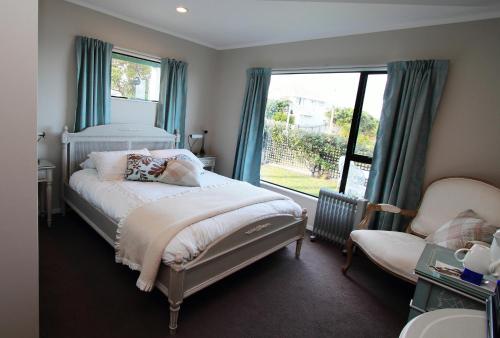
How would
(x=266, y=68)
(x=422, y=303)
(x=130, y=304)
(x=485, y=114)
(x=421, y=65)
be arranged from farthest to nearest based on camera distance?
(x=266, y=68)
(x=421, y=65)
(x=485, y=114)
(x=130, y=304)
(x=422, y=303)

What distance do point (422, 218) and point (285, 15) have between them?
2359 millimetres

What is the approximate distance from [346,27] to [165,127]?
258 cm

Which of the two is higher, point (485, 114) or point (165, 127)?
point (485, 114)

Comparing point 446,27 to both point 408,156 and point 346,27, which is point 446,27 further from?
point 408,156

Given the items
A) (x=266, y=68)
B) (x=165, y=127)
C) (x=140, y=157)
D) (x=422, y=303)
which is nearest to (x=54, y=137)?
(x=140, y=157)

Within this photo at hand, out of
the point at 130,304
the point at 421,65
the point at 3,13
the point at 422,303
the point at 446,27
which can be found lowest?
the point at 130,304

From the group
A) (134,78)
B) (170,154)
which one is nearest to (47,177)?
(170,154)

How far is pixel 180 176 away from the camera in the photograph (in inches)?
114

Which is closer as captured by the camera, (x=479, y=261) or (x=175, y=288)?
(x=479, y=261)

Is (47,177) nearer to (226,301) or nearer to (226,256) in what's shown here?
(226,256)

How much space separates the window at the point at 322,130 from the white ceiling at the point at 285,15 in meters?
0.54

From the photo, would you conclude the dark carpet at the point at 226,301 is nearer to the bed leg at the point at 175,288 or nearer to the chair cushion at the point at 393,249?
the bed leg at the point at 175,288

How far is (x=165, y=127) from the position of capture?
3893 millimetres

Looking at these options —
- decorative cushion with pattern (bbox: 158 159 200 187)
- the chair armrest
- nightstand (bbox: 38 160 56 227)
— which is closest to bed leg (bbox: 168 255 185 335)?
decorative cushion with pattern (bbox: 158 159 200 187)
